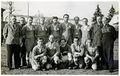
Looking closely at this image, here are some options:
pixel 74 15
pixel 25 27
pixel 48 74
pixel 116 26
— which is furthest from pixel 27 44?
pixel 116 26

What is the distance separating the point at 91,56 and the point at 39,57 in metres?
0.65

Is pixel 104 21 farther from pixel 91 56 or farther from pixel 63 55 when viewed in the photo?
pixel 63 55

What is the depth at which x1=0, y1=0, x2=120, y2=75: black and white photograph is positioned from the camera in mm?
3555

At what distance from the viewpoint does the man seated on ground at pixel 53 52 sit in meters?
3.56

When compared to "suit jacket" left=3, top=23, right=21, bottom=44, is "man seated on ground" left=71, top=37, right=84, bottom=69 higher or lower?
lower

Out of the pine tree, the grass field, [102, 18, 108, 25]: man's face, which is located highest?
the pine tree

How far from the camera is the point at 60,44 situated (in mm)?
3590

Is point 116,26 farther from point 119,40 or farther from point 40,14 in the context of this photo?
point 40,14

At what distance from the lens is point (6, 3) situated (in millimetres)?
3562

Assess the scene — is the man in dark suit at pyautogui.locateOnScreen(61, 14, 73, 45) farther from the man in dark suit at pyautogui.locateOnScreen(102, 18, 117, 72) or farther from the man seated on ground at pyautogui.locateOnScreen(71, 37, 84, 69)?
the man in dark suit at pyautogui.locateOnScreen(102, 18, 117, 72)

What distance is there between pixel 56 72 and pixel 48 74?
103 millimetres

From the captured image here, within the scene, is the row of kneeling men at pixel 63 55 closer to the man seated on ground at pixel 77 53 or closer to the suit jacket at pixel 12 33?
Result: the man seated on ground at pixel 77 53

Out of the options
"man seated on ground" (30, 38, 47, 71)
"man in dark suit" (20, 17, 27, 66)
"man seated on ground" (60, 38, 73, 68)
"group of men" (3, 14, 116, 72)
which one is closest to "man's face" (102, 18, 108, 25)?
"group of men" (3, 14, 116, 72)

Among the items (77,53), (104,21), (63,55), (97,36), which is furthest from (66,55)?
(104,21)
